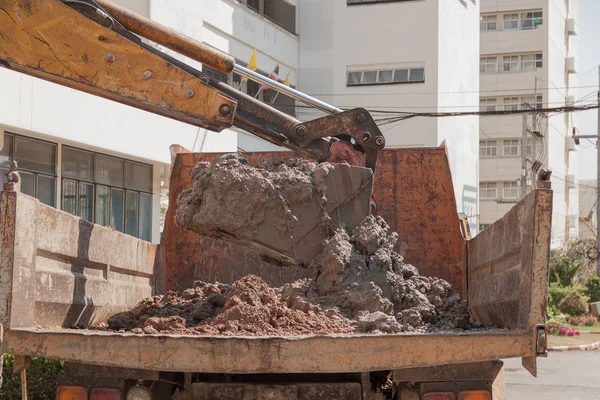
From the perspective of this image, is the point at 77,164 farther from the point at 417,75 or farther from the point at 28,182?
the point at 417,75

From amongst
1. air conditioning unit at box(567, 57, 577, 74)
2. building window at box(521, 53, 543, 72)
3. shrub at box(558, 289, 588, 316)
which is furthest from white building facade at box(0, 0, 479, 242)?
air conditioning unit at box(567, 57, 577, 74)

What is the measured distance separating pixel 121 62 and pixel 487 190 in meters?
47.4

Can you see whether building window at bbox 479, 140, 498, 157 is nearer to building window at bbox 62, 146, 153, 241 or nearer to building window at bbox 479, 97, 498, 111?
building window at bbox 479, 97, 498, 111

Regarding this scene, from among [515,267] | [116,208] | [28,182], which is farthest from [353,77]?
[515,267]

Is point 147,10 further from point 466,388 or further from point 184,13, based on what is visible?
point 466,388

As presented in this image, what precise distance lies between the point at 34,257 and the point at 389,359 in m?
1.95

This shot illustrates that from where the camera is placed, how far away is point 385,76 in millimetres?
31359

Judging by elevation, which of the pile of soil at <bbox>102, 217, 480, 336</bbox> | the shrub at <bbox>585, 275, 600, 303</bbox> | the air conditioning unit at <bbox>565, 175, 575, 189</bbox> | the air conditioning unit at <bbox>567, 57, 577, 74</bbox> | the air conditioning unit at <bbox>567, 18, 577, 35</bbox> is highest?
the air conditioning unit at <bbox>567, 18, 577, 35</bbox>

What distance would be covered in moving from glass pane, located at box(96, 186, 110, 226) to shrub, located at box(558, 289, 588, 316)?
14146mm

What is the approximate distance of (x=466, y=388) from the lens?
4.87 meters

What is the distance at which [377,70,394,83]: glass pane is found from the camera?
31.3 metres

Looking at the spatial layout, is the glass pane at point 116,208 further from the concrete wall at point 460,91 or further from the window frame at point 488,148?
the window frame at point 488,148

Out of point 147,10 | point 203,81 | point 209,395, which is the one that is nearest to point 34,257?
point 209,395

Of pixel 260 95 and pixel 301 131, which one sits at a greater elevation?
pixel 260 95
